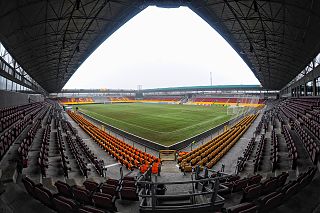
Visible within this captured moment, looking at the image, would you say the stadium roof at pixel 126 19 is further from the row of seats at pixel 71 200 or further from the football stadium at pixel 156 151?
the row of seats at pixel 71 200

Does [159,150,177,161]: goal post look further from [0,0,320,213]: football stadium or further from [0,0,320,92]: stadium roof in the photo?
[0,0,320,92]: stadium roof

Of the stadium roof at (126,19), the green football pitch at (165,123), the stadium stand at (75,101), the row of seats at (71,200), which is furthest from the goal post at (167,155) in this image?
the stadium stand at (75,101)

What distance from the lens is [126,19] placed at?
66.1 feet

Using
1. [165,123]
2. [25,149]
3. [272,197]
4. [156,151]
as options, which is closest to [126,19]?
[156,151]

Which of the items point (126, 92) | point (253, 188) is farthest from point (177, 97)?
point (253, 188)

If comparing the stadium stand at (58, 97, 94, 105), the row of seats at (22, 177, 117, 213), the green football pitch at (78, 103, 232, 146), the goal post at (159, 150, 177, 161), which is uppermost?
the stadium stand at (58, 97, 94, 105)

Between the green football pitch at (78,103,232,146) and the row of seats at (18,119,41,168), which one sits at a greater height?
the row of seats at (18,119,41,168)

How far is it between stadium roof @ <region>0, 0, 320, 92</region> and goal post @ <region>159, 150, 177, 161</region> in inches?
444

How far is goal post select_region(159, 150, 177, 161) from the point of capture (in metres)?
16.0

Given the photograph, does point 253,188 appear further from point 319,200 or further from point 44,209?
point 44,209

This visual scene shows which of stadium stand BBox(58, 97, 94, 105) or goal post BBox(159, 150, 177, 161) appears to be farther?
stadium stand BBox(58, 97, 94, 105)

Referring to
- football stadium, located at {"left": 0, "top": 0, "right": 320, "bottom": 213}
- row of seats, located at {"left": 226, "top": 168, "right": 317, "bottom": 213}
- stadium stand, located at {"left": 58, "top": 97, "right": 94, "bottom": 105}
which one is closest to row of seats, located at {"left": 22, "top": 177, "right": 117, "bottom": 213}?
football stadium, located at {"left": 0, "top": 0, "right": 320, "bottom": 213}

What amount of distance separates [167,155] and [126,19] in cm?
1333

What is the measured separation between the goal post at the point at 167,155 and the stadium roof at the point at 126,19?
11.3 meters
